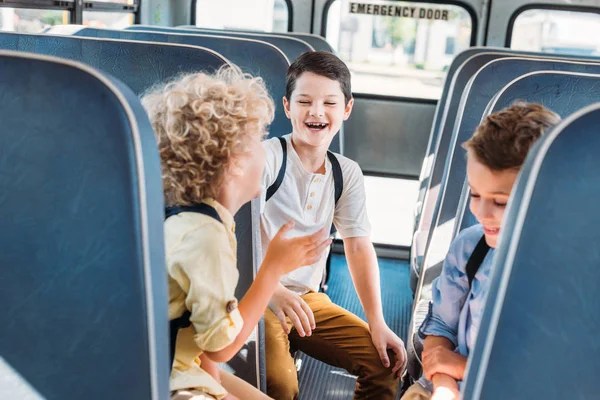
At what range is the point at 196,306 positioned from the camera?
1.15m

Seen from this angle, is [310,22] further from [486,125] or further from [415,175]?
[486,125]

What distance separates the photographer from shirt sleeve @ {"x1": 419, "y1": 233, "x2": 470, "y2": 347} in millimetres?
1512

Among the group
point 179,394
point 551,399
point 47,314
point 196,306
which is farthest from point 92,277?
point 551,399

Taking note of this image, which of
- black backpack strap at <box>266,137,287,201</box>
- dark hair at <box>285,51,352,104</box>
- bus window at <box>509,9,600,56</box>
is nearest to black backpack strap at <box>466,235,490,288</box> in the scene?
black backpack strap at <box>266,137,287,201</box>

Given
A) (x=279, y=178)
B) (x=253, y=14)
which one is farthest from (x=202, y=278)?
(x=253, y=14)

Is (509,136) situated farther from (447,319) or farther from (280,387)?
(280,387)

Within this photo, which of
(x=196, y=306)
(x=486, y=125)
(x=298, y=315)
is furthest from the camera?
(x=298, y=315)

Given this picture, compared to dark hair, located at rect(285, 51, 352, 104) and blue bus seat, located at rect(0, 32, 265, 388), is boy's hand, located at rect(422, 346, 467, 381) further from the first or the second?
dark hair, located at rect(285, 51, 352, 104)

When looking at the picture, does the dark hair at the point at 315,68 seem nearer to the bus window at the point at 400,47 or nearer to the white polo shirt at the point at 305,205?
the white polo shirt at the point at 305,205

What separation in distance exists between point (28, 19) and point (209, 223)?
7.54ft

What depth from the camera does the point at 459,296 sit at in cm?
153

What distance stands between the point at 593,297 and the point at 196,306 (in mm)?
607

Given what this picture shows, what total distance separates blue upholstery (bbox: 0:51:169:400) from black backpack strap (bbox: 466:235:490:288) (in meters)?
0.72

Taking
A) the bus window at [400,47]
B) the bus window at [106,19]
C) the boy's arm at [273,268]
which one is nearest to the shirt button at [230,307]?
the boy's arm at [273,268]
